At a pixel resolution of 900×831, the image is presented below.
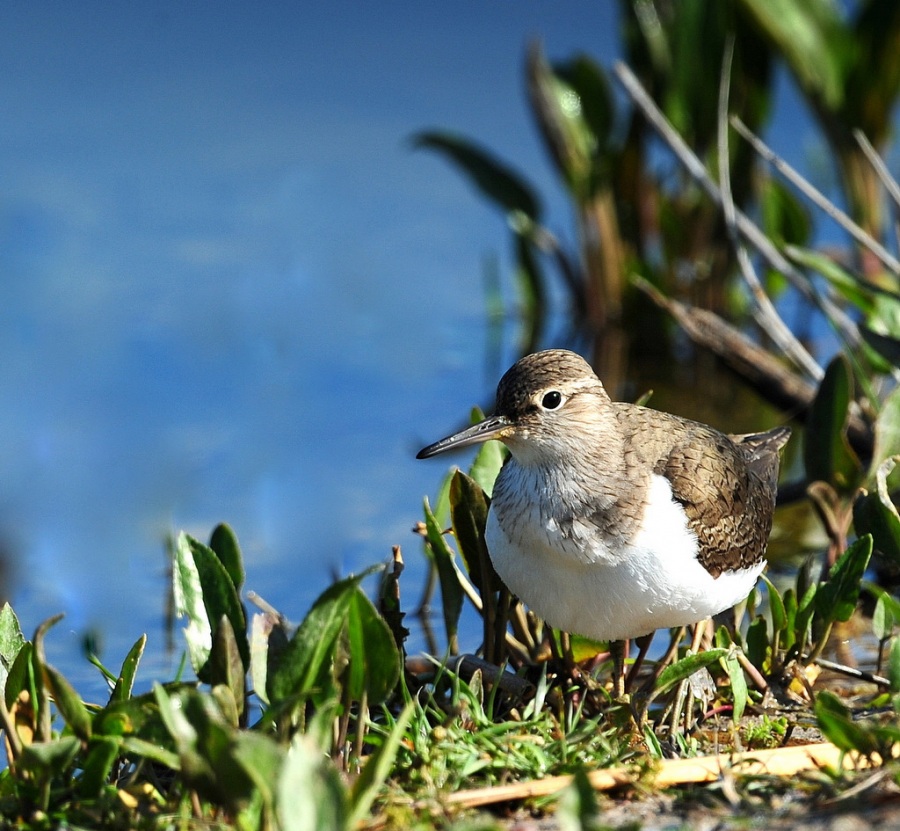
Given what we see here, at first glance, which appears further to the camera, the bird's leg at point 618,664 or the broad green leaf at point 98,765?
the bird's leg at point 618,664

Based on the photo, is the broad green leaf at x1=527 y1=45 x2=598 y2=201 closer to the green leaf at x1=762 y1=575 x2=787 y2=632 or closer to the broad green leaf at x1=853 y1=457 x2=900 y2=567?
the broad green leaf at x1=853 y1=457 x2=900 y2=567

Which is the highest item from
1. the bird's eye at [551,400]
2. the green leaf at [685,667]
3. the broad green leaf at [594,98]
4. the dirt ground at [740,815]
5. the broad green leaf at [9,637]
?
the broad green leaf at [594,98]

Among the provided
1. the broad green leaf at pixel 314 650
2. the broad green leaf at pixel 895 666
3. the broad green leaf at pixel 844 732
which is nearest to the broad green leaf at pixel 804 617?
the broad green leaf at pixel 895 666

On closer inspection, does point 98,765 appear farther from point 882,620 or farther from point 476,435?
point 882,620

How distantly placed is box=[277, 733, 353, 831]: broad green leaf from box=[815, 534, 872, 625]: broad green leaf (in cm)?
215

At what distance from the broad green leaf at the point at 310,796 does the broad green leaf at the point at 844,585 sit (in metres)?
2.15

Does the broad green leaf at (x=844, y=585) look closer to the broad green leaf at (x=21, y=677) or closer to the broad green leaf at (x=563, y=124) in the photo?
the broad green leaf at (x=21, y=677)

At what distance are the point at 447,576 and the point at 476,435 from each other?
0.56 metres

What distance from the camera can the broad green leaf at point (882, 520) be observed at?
467 cm

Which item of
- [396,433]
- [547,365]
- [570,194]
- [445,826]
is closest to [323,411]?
[396,433]

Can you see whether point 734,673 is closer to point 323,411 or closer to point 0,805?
point 0,805

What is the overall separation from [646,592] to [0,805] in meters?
1.98

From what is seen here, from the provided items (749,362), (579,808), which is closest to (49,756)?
(579,808)

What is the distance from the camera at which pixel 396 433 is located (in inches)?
320
